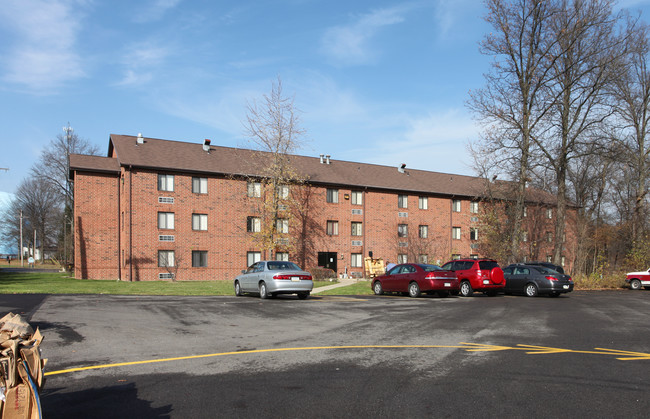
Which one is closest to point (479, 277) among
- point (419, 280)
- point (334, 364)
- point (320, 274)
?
point (419, 280)

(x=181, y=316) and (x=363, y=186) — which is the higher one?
(x=363, y=186)

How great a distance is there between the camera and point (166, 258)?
1399 inches

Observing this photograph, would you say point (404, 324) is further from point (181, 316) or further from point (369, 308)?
point (181, 316)

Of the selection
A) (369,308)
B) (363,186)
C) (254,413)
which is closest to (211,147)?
(363,186)

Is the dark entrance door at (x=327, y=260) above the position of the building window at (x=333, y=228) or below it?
below

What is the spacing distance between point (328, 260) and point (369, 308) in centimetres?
2584

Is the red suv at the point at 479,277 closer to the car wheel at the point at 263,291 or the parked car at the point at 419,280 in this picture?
the parked car at the point at 419,280

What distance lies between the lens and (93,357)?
793 centimetres

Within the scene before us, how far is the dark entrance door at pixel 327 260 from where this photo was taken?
1634 inches

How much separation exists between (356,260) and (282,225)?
7824mm

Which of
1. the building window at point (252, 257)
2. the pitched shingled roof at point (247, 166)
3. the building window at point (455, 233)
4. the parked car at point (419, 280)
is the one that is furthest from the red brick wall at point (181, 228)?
the parked car at point (419, 280)

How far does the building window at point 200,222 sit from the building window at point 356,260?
1287 cm

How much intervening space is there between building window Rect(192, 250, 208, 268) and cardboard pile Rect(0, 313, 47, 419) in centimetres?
3347

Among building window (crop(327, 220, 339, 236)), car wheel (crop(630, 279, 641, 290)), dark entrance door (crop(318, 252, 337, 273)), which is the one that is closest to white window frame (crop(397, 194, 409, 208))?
building window (crop(327, 220, 339, 236))
